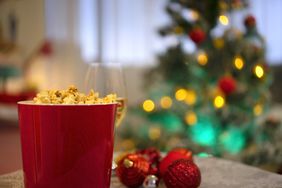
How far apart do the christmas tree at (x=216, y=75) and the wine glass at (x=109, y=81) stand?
1.15 meters

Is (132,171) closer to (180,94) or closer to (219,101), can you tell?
(219,101)

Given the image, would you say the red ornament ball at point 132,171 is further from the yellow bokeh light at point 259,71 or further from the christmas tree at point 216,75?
the yellow bokeh light at point 259,71

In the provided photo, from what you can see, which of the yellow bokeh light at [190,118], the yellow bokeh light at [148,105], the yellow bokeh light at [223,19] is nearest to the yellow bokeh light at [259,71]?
the yellow bokeh light at [223,19]

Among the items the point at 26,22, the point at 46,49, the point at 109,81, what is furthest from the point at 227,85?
the point at 26,22

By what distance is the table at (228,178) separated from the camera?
1.94 feet

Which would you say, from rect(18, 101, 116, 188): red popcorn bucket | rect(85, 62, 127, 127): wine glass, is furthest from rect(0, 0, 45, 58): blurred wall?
rect(18, 101, 116, 188): red popcorn bucket

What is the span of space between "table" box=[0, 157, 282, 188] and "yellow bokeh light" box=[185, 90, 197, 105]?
1343 millimetres

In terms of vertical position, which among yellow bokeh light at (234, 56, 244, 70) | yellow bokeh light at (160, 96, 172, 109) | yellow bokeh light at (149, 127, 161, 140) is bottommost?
yellow bokeh light at (149, 127, 161, 140)

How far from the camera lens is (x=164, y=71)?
6.98ft

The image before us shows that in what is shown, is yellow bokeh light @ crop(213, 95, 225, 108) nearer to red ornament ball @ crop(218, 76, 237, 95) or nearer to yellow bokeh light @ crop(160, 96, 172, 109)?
red ornament ball @ crop(218, 76, 237, 95)

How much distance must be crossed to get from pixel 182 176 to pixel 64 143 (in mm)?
181

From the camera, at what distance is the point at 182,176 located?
0.57 metres

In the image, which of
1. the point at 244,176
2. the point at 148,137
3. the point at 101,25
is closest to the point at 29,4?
the point at 101,25

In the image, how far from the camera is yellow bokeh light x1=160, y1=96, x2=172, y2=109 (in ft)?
7.39
